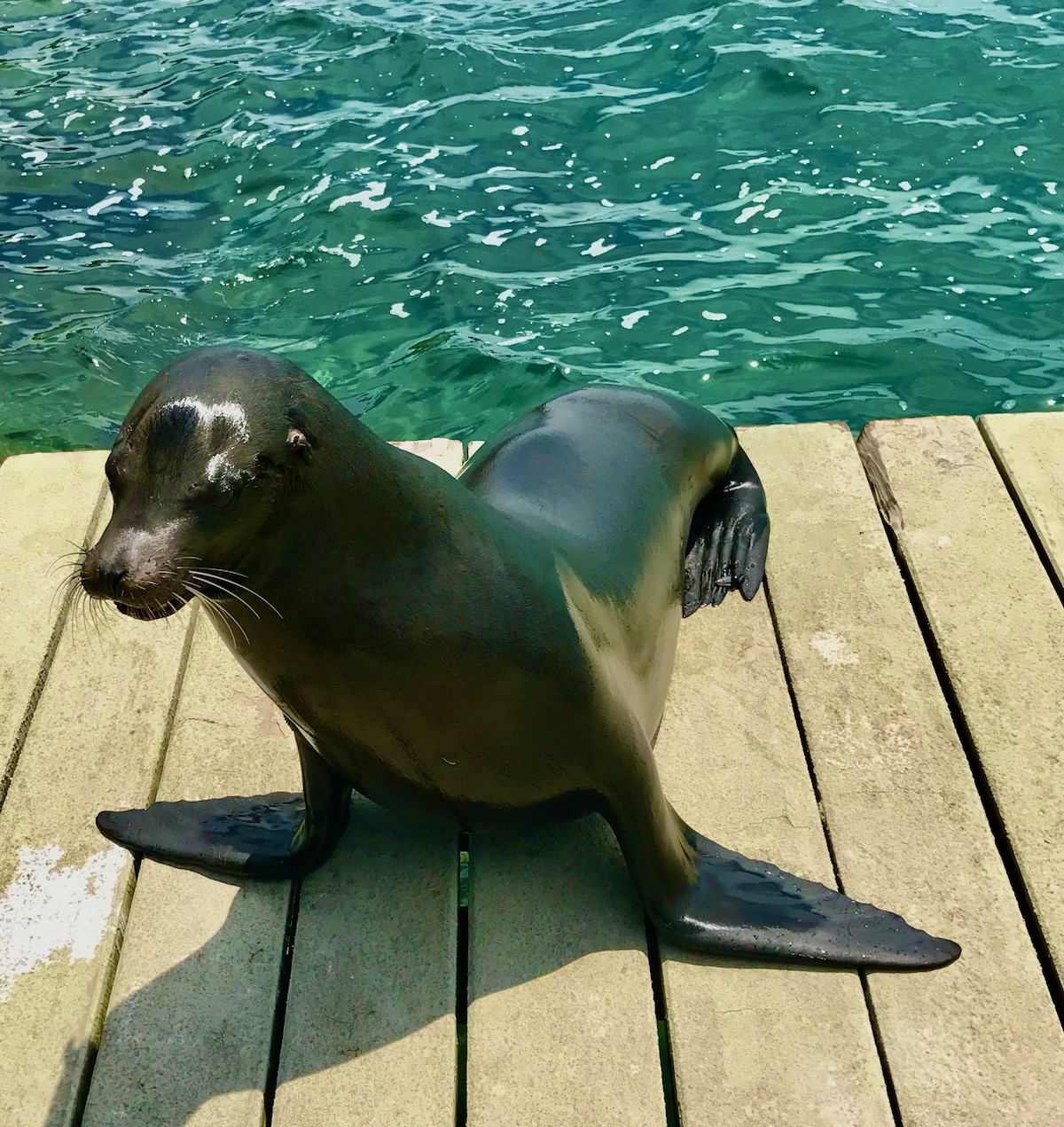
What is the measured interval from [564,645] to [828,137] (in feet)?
19.0

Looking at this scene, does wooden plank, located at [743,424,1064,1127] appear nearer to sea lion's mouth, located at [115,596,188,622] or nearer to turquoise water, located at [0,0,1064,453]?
sea lion's mouth, located at [115,596,188,622]

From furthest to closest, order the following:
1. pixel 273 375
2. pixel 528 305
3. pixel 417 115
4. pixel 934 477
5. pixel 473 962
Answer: pixel 417 115, pixel 528 305, pixel 934 477, pixel 473 962, pixel 273 375

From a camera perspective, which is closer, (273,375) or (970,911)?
(273,375)

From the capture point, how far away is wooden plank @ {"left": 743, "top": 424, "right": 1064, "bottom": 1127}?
2455 millimetres

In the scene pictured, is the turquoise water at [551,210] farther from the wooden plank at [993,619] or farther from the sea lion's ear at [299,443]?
the sea lion's ear at [299,443]

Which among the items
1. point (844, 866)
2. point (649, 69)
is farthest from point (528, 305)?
point (844, 866)

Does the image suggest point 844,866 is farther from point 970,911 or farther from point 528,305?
point 528,305

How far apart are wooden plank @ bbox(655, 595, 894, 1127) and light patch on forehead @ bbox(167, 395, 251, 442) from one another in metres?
1.35

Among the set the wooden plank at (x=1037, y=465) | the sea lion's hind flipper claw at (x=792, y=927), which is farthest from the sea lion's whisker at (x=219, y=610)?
the wooden plank at (x=1037, y=465)

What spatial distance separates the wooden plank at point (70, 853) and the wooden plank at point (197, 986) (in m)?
0.05

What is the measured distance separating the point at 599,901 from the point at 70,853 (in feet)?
3.74

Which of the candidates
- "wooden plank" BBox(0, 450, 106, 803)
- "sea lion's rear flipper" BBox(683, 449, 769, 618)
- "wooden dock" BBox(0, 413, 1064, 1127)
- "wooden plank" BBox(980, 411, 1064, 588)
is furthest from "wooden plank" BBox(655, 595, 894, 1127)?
"wooden plank" BBox(0, 450, 106, 803)

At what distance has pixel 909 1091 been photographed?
2422 millimetres

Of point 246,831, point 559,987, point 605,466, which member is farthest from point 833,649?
point 246,831
